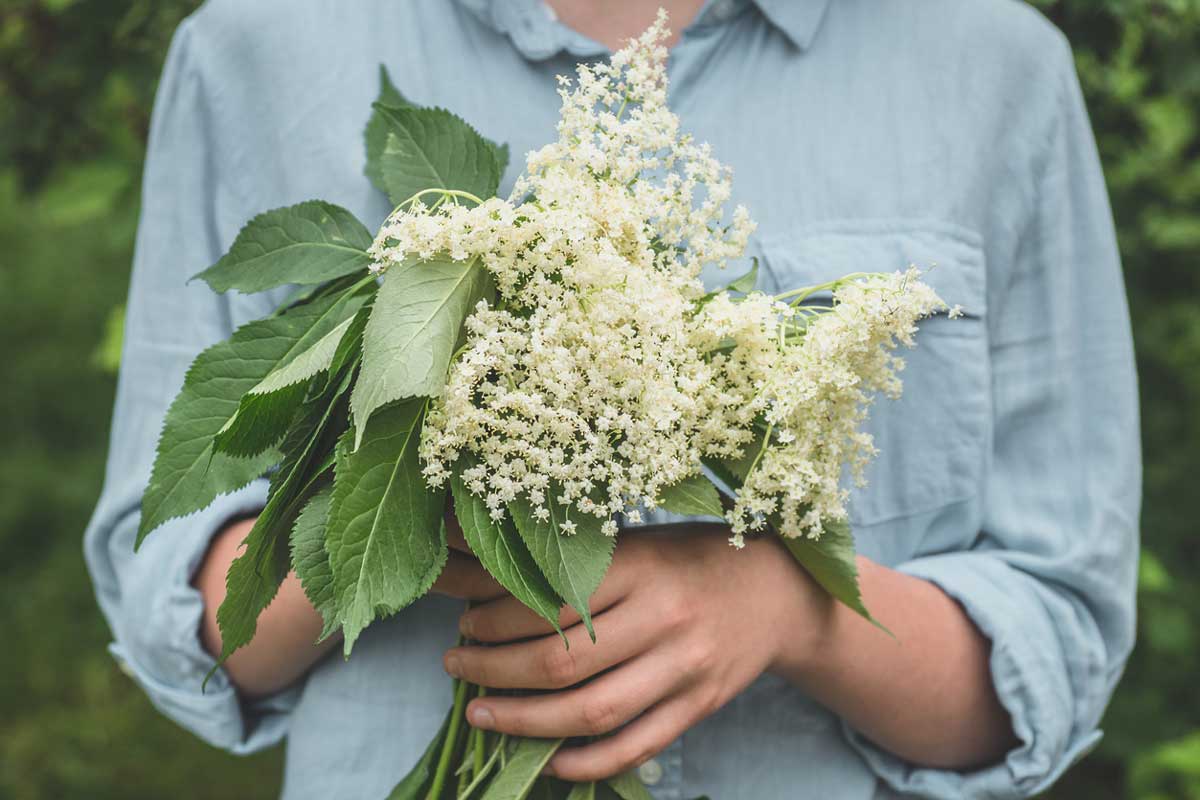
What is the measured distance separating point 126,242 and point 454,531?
1389mm

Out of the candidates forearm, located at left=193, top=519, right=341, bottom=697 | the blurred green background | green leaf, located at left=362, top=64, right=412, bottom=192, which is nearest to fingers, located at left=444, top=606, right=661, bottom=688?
forearm, located at left=193, top=519, right=341, bottom=697

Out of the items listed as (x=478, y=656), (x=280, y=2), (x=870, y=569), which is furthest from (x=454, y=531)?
(x=280, y=2)

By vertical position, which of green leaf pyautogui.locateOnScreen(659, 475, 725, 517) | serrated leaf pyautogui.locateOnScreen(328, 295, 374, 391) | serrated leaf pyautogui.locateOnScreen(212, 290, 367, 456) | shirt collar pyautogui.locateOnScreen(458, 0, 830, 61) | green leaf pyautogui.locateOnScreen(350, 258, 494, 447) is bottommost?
green leaf pyautogui.locateOnScreen(659, 475, 725, 517)

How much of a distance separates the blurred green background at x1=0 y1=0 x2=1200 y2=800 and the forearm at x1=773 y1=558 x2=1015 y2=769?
95 cm

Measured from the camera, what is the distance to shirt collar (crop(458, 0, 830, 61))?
1191 mm

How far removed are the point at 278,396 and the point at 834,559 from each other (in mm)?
481

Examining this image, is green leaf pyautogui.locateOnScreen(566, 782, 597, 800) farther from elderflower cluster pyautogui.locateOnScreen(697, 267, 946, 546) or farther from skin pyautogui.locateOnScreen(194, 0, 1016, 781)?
elderflower cluster pyautogui.locateOnScreen(697, 267, 946, 546)

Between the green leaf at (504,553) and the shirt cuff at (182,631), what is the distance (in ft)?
1.44

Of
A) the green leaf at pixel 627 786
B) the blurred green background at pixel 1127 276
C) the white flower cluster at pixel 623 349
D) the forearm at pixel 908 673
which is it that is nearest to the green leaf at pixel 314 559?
the white flower cluster at pixel 623 349

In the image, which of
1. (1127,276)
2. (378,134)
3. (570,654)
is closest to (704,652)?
(570,654)

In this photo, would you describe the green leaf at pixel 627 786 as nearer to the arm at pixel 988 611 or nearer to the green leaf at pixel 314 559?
the arm at pixel 988 611

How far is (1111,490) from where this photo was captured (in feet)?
4.07

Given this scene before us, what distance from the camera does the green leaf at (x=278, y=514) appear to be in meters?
0.85

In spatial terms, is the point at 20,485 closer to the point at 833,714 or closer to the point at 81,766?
the point at 81,766
